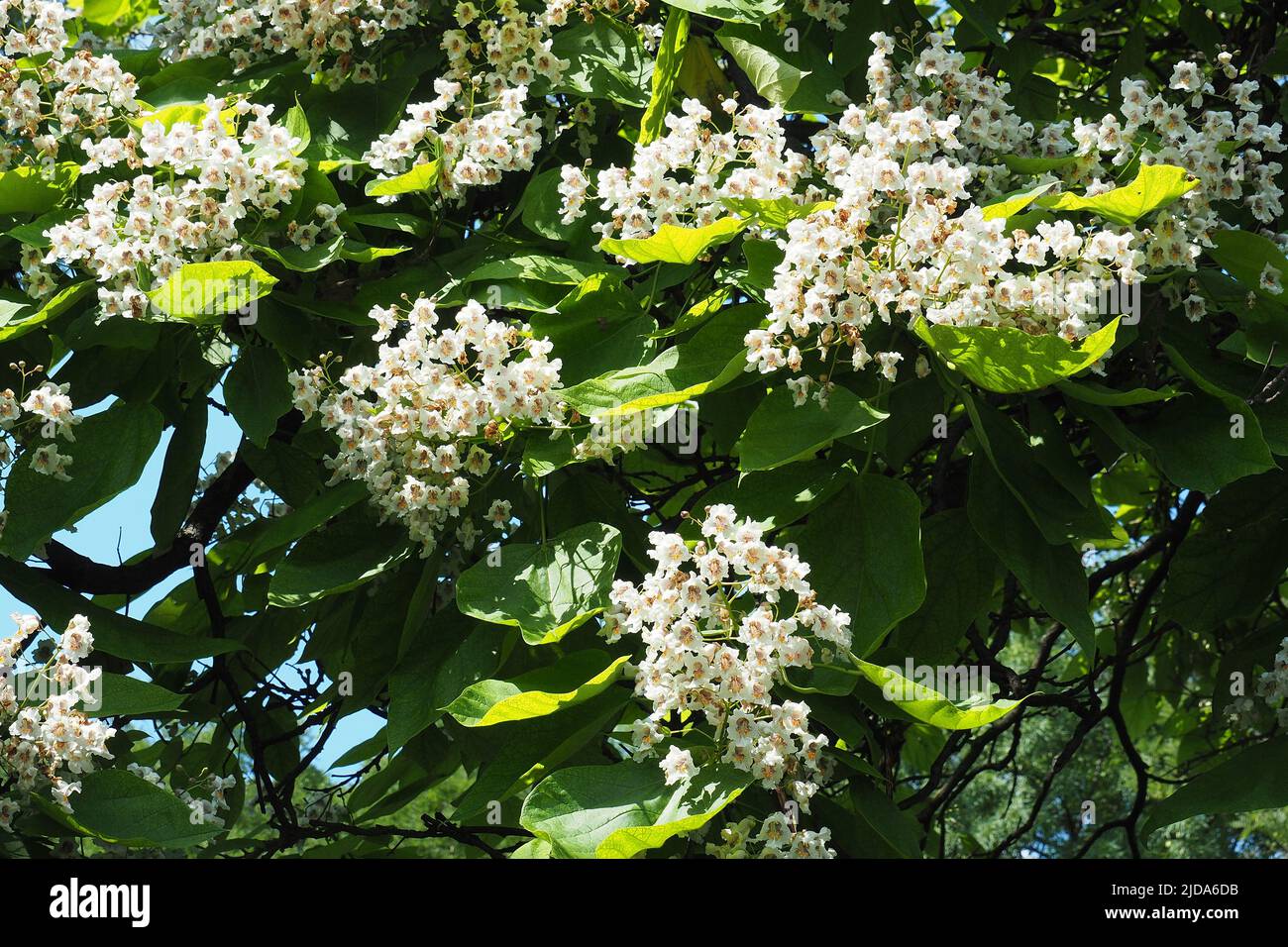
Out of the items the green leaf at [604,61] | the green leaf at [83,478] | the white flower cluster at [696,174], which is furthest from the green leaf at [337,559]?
the green leaf at [604,61]

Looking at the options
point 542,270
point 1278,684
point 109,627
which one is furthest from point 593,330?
point 1278,684

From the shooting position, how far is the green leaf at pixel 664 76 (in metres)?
2.75

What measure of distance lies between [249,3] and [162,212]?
860mm

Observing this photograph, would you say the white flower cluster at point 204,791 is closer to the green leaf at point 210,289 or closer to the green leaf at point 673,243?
the green leaf at point 210,289

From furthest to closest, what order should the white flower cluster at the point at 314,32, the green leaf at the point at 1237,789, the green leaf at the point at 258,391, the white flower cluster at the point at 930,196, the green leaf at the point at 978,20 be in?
the white flower cluster at the point at 314,32 < the green leaf at the point at 978,20 < the green leaf at the point at 258,391 < the green leaf at the point at 1237,789 < the white flower cluster at the point at 930,196

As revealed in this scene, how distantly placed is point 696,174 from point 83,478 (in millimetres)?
1260

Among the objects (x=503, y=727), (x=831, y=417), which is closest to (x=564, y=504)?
(x=503, y=727)

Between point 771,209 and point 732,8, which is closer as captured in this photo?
point 771,209

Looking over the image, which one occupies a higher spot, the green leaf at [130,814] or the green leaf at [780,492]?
the green leaf at [780,492]

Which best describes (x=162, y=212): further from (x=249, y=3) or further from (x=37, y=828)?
(x=37, y=828)

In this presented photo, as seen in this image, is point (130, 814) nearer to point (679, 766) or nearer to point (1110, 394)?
point (679, 766)

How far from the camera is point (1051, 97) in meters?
3.58

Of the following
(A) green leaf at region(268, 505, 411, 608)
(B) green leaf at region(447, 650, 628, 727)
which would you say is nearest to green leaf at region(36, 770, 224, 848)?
(A) green leaf at region(268, 505, 411, 608)

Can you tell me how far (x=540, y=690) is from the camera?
2.34m
